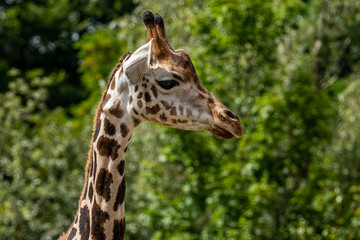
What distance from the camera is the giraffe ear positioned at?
115 inches

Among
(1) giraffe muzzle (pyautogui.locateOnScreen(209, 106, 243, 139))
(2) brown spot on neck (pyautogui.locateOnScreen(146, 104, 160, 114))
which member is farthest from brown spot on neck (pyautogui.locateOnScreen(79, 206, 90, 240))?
(1) giraffe muzzle (pyautogui.locateOnScreen(209, 106, 243, 139))

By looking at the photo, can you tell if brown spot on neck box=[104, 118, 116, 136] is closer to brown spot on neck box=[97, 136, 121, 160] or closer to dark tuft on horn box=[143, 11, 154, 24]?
brown spot on neck box=[97, 136, 121, 160]

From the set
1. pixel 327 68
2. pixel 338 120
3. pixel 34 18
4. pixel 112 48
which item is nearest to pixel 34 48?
pixel 34 18

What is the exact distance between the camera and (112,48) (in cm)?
1473

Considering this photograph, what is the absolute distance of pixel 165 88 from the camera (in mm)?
2891

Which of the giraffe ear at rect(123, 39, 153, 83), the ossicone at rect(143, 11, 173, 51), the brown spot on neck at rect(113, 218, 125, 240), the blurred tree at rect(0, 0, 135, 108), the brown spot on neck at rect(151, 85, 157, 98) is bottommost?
the brown spot on neck at rect(113, 218, 125, 240)

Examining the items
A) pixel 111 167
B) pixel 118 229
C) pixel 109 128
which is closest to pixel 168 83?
pixel 109 128

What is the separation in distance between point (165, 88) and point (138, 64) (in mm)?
192

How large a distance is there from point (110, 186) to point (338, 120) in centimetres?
656

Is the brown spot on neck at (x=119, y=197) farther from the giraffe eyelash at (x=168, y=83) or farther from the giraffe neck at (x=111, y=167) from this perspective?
the giraffe eyelash at (x=168, y=83)

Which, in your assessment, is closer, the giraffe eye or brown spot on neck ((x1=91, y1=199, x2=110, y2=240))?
the giraffe eye

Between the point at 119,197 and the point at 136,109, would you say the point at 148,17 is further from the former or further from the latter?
the point at 119,197

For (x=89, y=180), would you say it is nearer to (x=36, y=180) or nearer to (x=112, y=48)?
(x=36, y=180)

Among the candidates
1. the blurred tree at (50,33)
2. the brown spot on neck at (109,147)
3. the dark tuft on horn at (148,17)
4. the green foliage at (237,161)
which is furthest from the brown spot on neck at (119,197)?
the blurred tree at (50,33)
